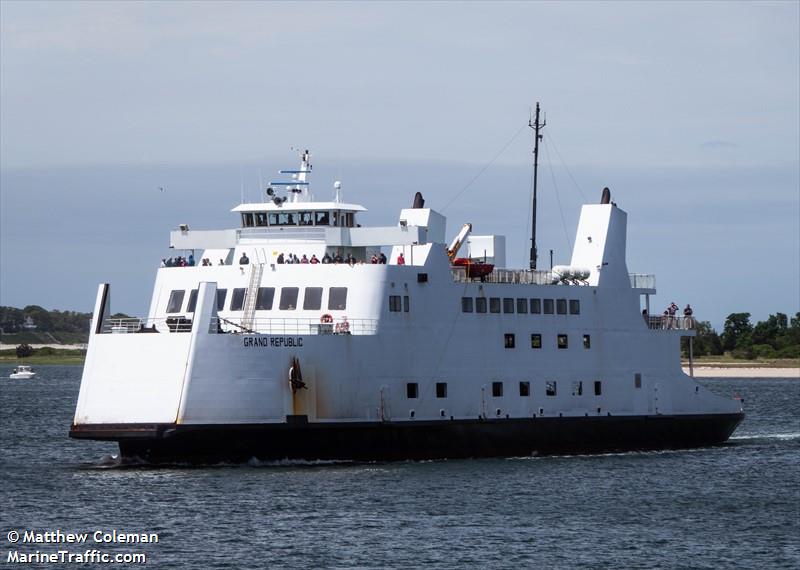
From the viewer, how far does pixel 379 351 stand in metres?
37.5

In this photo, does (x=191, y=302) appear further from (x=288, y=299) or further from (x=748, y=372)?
(x=748, y=372)

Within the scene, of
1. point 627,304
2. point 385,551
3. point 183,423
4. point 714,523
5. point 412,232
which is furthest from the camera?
point 627,304

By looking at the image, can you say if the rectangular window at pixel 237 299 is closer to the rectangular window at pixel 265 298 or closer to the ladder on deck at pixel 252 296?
the ladder on deck at pixel 252 296

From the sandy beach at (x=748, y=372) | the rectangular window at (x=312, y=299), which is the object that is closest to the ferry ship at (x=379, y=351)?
the rectangular window at (x=312, y=299)

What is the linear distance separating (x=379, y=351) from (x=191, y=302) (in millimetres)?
4942

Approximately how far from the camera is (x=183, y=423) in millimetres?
34406

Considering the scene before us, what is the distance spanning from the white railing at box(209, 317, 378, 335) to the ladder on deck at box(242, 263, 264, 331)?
11cm

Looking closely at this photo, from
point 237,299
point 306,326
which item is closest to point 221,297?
point 237,299

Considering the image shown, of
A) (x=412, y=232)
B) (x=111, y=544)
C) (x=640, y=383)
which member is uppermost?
(x=412, y=232)

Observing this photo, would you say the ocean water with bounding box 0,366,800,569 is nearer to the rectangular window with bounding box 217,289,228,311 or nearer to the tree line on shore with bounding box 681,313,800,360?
the rectangular window with bounding box 217,289,228,311

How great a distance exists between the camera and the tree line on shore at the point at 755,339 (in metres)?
141

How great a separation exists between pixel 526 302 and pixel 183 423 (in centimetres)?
1093

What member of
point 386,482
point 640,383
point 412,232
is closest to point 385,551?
point 386,482

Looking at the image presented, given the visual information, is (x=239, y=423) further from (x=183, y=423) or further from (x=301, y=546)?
(x=301, y=546)
